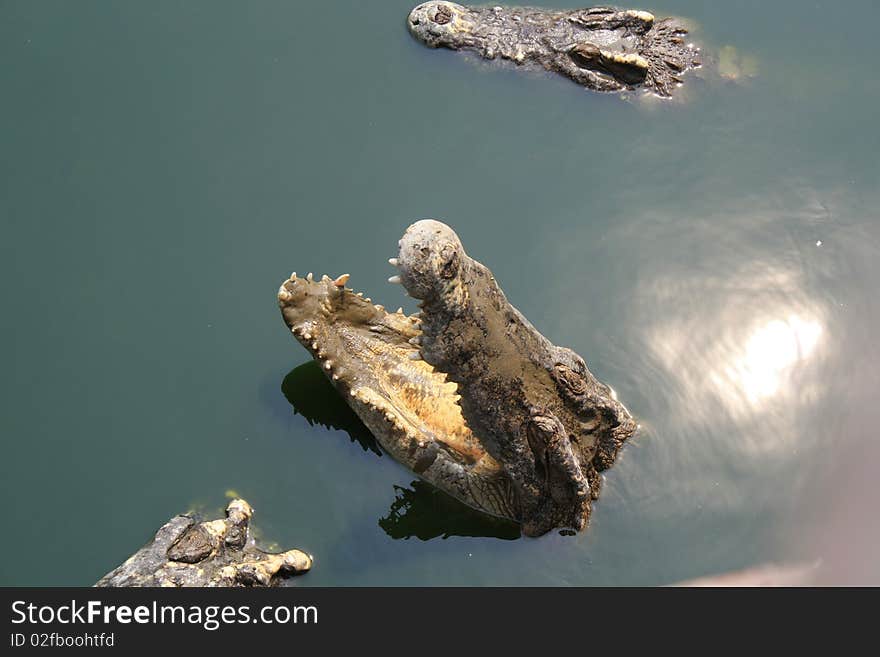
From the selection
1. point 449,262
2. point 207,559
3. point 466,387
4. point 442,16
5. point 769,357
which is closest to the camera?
point 449,262

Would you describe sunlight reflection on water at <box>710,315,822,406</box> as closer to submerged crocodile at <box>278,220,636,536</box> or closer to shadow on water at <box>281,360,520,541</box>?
submerged crocodile at <box>278,220,636,536</box>

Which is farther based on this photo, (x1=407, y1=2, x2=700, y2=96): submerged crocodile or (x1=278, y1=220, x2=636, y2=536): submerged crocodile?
(x1=407, y1=2, x2=700, y2=96): submerged crocodile

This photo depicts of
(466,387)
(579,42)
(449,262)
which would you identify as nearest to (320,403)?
(466,387)

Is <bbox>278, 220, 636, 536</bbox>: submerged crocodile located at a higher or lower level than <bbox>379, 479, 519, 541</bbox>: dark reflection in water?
higher

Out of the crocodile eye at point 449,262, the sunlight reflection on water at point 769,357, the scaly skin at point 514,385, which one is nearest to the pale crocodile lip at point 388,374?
the scaly skin at point 514,385

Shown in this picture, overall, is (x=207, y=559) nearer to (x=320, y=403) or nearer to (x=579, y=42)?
(x=320, y=403)

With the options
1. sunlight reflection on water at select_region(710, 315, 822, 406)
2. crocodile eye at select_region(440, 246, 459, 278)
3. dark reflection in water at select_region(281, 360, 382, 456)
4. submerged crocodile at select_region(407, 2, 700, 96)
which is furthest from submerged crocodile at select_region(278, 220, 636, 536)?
submerged crocodile at select_region(407, 2, 700, 96)
